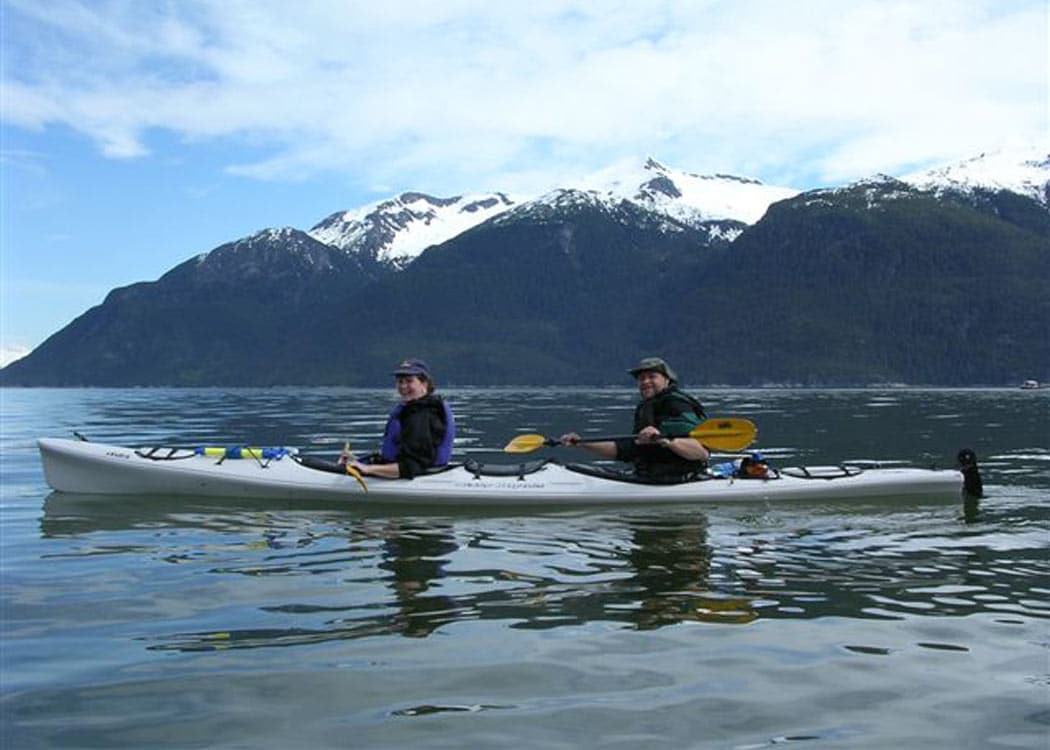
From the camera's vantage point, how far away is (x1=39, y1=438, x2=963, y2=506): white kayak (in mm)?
13438

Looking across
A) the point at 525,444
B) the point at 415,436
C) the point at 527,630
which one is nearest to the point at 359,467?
the point at 415,436

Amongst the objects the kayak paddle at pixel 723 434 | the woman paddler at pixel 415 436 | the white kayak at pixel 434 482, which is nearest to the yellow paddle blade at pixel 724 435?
the kayak paddle at pixel 723 434

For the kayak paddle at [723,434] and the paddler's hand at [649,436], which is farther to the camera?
the kayak paddle at [723,434]

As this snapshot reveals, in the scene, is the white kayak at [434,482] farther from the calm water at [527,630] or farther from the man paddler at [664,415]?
the man paddler at [664,415]

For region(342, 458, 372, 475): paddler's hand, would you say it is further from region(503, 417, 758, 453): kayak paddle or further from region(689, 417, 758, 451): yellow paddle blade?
region(689, 417, 758, 451): yellow paddle blade

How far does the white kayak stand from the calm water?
1.70ft

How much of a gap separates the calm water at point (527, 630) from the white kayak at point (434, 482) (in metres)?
0.52

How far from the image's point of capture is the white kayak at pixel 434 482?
13.4m

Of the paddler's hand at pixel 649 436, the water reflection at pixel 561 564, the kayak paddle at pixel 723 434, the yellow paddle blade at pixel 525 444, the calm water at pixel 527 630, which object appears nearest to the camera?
the calm water at pixel 527 630

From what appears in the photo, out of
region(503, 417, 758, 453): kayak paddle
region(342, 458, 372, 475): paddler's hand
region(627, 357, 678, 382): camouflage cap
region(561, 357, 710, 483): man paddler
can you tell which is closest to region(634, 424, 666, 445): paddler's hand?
region(561, 357, 710, 483): man paddler

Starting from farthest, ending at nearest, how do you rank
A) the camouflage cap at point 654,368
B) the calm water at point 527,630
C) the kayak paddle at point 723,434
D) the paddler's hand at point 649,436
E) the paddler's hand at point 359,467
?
1. the kayak paddle at point 723,434
2. the paddler's hand at point 359,467
3. the camouflage cap at point 654,368
4. the paddler's hand at point 649,436
5. the calm water at point 527,630

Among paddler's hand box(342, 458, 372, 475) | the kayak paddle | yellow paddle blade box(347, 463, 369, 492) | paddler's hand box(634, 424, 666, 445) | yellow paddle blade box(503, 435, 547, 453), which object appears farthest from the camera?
yellow paddle blade box(503, 435, 547, 453)

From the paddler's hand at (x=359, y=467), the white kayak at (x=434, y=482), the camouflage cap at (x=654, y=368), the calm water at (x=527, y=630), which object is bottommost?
the calm water at (x=527, y=630)

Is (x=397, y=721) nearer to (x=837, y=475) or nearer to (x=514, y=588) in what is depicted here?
(x=514, y=588)
